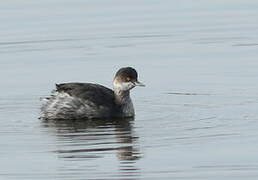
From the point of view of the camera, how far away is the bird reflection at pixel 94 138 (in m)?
14.8

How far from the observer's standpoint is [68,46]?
23.7 metres

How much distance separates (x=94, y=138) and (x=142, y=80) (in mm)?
4447

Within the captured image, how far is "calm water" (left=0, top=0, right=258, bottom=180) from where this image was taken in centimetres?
1410

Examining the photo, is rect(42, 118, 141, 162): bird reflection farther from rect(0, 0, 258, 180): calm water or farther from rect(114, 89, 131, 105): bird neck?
rect(114, 89, 131, 105): bird neck

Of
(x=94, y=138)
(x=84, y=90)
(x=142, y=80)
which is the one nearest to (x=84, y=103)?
(x=84, y=90)

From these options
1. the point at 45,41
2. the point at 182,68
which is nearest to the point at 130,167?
the point at 182,68

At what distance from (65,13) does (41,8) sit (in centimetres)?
76

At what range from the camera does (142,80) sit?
20.3 meters

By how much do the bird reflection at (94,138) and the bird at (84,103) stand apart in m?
0.13

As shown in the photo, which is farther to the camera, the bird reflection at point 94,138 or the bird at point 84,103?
the bird at point 84,103

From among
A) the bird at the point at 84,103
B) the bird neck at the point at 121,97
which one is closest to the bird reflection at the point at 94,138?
the bird at the point at 84,103

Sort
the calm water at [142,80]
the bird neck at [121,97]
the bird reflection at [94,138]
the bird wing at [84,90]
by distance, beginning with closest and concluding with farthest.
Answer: the calm water at [142,80], the bird reflection at [94,138], the bird wing at [84,90], the bird neck at [121,97]

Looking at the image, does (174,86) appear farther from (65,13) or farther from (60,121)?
(65,13)

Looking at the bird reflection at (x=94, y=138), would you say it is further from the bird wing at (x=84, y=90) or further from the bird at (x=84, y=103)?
the bird wing at (x=84, y=90)
